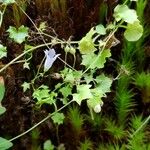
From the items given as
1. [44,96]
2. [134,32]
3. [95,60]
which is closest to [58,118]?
[44,96]

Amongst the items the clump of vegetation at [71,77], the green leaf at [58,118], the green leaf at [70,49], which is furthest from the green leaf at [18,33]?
the green leaf at [58,118]

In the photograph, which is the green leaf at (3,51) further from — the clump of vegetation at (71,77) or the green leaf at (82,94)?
the green leaf at (82,94)

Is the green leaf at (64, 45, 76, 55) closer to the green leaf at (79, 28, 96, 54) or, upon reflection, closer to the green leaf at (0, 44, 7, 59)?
the green leaf at (79, 28, 96, 54)

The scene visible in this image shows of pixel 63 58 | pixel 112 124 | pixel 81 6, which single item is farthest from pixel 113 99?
pixel 81 6

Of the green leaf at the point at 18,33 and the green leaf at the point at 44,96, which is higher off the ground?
the green leaf at the point at 18,33

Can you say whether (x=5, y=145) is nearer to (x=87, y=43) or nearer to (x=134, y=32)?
(x=87, y=43)

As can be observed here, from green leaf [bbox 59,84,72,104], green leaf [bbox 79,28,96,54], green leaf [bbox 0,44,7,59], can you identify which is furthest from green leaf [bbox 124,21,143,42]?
green leaf [bbox 0,44,7,59]

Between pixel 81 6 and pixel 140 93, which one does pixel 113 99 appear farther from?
pixel 81 6
